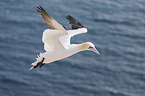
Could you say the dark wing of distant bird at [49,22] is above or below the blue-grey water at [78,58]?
above

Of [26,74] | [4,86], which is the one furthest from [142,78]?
[4,86]

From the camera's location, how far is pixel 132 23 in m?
33.5

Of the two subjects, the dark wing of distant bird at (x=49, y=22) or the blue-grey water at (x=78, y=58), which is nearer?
the dark wing of distant bird at (x=49, y=22)

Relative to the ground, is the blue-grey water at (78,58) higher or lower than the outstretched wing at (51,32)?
lower

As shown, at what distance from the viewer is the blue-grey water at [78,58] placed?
30203mm

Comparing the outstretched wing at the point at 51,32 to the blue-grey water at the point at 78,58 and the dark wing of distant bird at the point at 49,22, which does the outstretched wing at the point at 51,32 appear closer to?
the dark wing of distant bird at the point at 49,22

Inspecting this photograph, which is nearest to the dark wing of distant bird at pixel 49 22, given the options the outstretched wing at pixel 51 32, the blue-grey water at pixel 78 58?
the outstretched wing at pixel 51 32

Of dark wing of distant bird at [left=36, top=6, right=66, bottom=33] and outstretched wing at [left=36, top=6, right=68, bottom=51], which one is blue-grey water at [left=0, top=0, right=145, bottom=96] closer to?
outstretched wing at [left=36, top=6, right=68, bottom=51]

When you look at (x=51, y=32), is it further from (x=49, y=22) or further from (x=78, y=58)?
(x=78, y=58)

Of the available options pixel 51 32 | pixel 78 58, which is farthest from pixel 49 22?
pixel 78 58

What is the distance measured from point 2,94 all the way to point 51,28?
22640mm

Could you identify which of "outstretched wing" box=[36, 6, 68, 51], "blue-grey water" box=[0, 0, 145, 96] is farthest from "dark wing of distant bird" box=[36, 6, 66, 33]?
"blue-grey water" box=[0, 0, 145, 96]

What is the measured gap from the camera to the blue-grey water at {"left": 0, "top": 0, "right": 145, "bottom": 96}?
30.2 m

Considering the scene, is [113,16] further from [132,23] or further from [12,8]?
[12,8]
